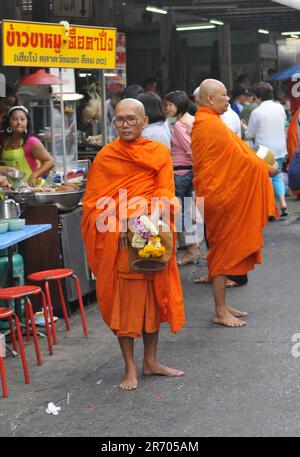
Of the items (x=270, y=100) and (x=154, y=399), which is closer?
(x=154, y=399)

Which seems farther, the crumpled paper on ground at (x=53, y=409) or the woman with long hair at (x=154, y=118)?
the woman with long hair at (x=154, y=118)

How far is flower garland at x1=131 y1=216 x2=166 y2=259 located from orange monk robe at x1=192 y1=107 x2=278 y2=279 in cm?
169

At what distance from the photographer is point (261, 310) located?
26.0ft

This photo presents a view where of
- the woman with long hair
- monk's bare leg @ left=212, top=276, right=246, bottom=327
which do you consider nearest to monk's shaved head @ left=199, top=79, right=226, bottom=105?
monk's bare leg @ left=212, top=276, right=246, bottom=327

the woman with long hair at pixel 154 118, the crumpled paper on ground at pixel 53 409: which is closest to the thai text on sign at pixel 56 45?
the woman with long hair at pixel 154 118

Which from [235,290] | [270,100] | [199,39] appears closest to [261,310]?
[235,290]

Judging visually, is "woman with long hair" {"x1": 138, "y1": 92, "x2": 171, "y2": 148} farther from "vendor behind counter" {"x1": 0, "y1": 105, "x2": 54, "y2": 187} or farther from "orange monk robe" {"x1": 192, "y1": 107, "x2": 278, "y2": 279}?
"orange monk robe" {"x1": 192, "y1": 107, "x2": 278, "y2": 279}

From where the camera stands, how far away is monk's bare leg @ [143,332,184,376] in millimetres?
6141

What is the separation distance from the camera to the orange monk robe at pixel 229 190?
7.34 m

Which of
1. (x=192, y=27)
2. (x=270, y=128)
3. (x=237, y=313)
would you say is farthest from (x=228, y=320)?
(x=192, y=27)

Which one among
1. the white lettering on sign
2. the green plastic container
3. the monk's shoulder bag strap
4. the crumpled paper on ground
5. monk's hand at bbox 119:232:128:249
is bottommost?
the crumpled paper on ground

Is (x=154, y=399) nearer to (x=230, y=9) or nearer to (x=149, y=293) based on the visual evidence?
(x=149, y=293)

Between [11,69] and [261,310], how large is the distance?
8.95 meters

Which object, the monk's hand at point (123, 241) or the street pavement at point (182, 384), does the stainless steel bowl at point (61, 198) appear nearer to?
the street pavement at point (182, 384)
